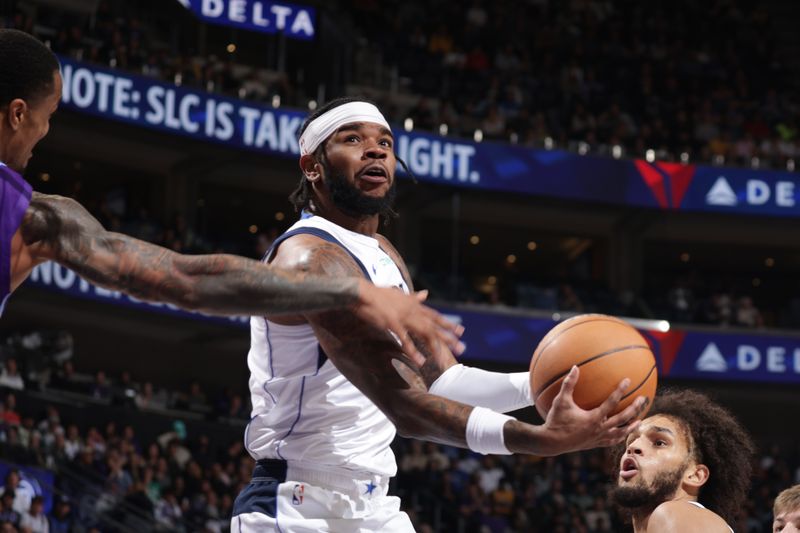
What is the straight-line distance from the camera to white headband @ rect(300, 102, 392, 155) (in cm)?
493

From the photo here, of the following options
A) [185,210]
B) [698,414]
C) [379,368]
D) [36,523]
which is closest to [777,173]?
[185,210]

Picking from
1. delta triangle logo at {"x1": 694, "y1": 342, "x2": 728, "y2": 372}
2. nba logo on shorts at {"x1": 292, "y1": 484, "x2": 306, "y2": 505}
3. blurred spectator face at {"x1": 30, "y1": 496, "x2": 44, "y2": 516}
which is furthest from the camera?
delta triangle logo at {"x1": 694, "y1": 342, "x2": 728, "y2": 372}

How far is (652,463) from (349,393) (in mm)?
1572

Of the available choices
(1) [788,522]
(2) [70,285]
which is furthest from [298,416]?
(2) [70,285]

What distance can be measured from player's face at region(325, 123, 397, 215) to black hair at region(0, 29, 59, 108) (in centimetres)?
157

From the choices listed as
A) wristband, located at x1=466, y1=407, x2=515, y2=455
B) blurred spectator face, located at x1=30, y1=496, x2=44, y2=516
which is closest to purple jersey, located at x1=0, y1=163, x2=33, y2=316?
wristband, located at x1=466, y1=407, x2=515, y2=455

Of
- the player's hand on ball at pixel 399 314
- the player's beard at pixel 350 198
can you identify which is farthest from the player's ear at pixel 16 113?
the player's beard at pixel 350 198

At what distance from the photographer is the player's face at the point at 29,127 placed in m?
3.47

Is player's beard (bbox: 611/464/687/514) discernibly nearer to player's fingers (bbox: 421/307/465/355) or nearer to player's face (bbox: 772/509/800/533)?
player's face (bbox: 772/509/800/533)

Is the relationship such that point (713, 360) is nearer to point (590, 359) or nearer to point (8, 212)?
point (590, 359)

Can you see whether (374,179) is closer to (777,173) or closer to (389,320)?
(389,320)

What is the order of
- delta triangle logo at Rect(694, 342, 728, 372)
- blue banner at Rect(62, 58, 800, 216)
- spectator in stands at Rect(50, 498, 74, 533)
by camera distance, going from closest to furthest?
spectator in stands at Rect(50, 498, 74, 533) < blue banner at Rect(62, 58, 800, 216) < delta triangle logo at Rect(694, 342, 728, 372)

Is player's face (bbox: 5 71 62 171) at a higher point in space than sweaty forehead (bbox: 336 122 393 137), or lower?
lower

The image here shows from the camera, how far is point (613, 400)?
12.5 ft
